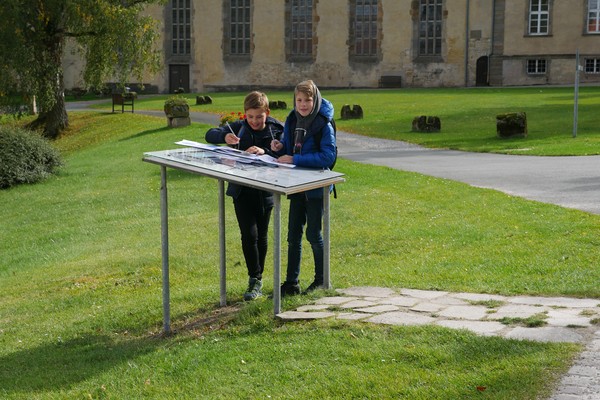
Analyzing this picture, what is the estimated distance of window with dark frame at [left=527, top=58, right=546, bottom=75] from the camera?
50.3 metres

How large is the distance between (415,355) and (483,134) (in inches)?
825

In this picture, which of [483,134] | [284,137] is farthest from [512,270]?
[483,134]

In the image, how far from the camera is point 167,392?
6477 millimetres

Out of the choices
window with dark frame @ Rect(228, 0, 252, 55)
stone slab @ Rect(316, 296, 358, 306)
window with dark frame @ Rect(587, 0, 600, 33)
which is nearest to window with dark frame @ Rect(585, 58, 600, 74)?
window with dark frame @ Rect(587, 0, 600, 33)

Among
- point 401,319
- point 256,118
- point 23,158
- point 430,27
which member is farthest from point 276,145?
point 430,27

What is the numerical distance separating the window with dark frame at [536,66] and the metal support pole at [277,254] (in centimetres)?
4480

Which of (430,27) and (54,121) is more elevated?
(430,27)

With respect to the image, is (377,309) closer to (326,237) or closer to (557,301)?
(326,237)

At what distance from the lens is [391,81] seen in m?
52.4

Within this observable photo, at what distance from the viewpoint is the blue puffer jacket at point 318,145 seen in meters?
8.23

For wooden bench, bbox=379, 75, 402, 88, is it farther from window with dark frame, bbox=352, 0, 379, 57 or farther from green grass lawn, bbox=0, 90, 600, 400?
green grass lawn, bbox=0, 90, 600, 400

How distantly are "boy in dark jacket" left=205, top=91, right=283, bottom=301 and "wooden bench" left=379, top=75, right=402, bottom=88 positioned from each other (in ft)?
145

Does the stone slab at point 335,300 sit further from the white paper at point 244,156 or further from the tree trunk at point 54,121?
the tree trunk at point 54,121

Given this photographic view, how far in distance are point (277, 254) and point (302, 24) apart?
154ft
